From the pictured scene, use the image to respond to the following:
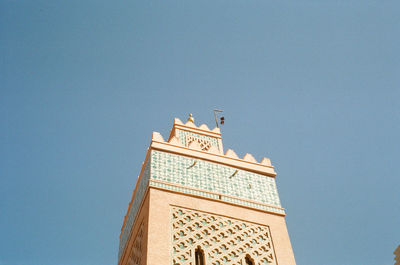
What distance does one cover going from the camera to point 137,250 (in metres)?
6.88

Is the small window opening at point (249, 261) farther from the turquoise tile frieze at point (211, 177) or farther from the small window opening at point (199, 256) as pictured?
the turquoise tile frieze at point (211, 177)

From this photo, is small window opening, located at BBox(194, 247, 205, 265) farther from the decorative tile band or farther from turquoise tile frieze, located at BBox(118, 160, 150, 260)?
turquoise tile frieze, located at BBox(118, 160, 150, 260)

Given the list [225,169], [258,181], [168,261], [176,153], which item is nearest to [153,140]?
[176,153]

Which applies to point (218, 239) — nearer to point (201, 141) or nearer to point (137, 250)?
point (137, 250)

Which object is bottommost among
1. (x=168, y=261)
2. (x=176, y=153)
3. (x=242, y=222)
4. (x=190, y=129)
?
(x=168, y=261)

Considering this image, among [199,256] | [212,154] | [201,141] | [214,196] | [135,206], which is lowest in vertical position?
[199,256]

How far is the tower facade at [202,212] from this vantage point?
254 inches

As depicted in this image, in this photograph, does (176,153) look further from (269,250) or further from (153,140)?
(269,250)

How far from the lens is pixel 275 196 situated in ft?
25.4

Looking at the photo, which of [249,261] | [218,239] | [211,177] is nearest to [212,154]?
[211,177]

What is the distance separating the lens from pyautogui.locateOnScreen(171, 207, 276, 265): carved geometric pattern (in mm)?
6410

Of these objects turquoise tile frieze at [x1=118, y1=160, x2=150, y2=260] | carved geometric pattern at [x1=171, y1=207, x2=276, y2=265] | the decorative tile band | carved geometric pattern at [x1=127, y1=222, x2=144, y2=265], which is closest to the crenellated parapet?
turquoise tile frieze at [x1=118, y1=160, x2=150, y2=260]

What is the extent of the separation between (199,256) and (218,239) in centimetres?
38

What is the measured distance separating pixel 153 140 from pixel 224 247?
1.95m
